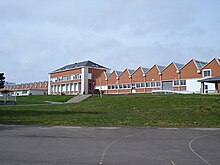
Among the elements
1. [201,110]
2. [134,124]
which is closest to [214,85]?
[201,110]

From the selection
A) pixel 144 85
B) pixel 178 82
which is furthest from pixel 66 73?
pixel 178 82

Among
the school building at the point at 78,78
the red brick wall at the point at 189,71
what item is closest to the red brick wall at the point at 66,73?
the school building at the point at 78,78

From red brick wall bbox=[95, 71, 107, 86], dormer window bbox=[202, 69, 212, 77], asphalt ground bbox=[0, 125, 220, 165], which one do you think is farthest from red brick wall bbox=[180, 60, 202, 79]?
asphalt ground bbox=[0, 125, 220, 165]

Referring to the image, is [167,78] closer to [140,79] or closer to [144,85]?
[144,85]

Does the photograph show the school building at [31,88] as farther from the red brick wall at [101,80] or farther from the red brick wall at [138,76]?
the red brick wall at [138,76]

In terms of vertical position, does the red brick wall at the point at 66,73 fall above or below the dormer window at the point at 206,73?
above

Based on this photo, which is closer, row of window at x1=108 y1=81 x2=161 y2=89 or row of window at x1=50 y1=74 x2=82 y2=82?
row of window at x1=108 y1=81 x2=161 y2=89

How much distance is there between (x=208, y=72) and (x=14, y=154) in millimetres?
54166

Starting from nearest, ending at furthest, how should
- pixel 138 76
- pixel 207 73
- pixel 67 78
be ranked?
pixel 207 73 → pixel 138 76 → pixel 67 78

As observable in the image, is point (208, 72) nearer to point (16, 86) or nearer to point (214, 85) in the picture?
point (214, 85)

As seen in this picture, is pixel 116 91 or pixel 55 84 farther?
pixel 55 84

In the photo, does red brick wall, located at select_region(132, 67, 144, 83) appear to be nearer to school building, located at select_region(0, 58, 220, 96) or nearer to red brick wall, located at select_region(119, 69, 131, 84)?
school building, located at select_region(0, 58, 220, 96)

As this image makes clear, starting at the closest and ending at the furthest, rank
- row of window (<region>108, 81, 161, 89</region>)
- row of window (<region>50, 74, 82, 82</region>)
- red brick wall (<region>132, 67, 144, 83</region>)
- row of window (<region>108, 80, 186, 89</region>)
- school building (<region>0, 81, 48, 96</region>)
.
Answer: row of window (<region>108, 80, 186, 89</region>)
row of window (<region>108, 81, 161, 89</region>)
red brick wall (<region>132, 67, 144, 83</region>)
row of window (<region>50, 74, 82, 82</region>)
school building (<region>0, 81, 48, 96</region>)

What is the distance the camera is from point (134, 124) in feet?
65.7
